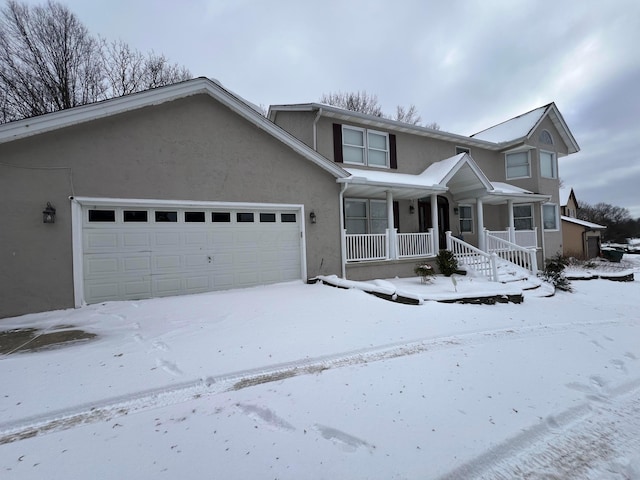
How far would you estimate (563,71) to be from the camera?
13.0 metres

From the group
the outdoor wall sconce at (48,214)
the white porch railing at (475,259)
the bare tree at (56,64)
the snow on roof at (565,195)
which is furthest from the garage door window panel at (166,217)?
the snow on roof at (565,195)

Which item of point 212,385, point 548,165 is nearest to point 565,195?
point 548,165

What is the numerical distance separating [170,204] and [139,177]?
2.81 feet

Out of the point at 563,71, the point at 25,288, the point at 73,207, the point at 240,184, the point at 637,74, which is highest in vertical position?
the point at 563,71

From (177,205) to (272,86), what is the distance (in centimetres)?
1986

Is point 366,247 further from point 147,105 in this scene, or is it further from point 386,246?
point 147,105

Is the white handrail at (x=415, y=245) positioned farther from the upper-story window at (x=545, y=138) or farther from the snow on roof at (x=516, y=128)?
the upper-story window at (x=545, y=138)

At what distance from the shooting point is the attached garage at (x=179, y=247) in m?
6.25

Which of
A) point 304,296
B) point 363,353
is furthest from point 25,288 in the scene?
point 363,353

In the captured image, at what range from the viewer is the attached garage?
6.25 m

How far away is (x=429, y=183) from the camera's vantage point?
10289 millimetres

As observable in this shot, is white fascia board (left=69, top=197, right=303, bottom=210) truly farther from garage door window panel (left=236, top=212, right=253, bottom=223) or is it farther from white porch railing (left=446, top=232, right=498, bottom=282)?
white porch railing (left=446, top=232, right=498, bottom=282)

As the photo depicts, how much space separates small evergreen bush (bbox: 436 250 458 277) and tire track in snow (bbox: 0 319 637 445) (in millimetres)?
4823

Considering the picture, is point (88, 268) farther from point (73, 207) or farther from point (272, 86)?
point (272, 86)
